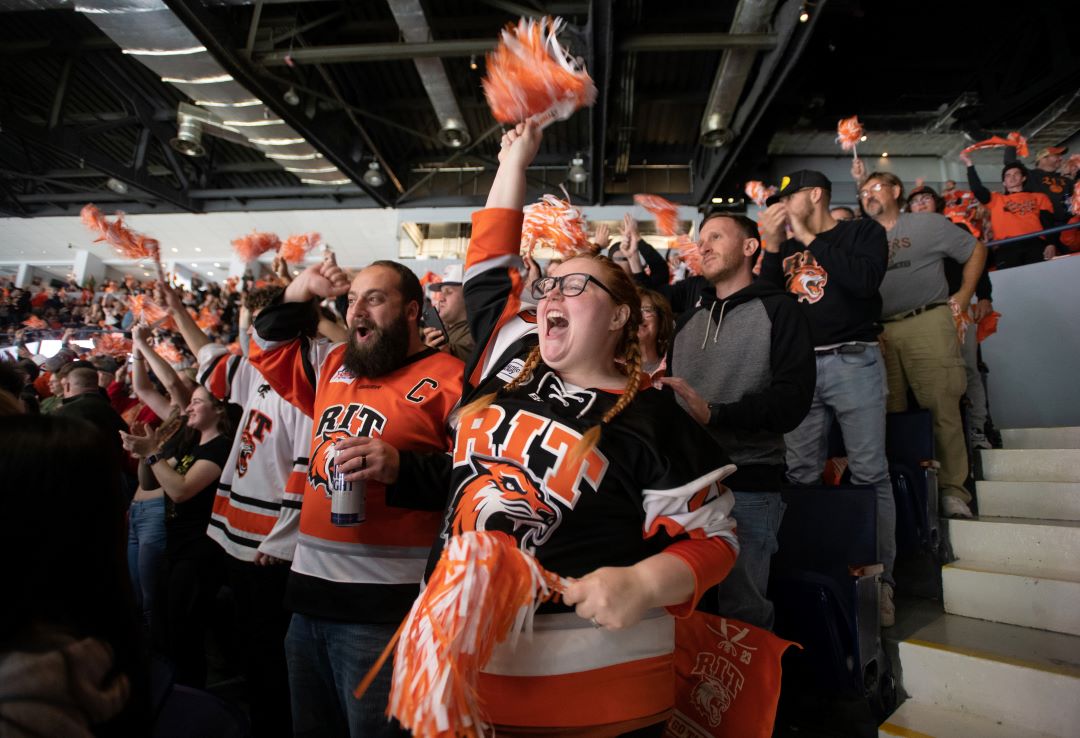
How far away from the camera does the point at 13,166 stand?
1049 cm

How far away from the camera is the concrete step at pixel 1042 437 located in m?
3.72

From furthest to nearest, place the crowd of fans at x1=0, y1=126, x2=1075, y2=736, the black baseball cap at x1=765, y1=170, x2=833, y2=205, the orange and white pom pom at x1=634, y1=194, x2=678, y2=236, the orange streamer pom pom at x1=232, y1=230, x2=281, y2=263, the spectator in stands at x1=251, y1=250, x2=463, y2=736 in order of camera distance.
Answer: the orange streamer pom pom at x1=232, y1=230, x2=281, y2=263, the orange and white pom pom at x1=634, y1=194, x2=678, y2=236, the black baseball cap at x1=765, y1=170, x2=833, y2=205, the spectator in stands at x1=251, y1=250, x2=463, y2=736, the crowd of fans at x1=0, y1=126, x2=1075, y2=736

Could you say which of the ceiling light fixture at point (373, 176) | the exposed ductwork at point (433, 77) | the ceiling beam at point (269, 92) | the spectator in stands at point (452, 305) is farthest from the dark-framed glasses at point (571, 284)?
the ceiling light fixture at point (373, 176)

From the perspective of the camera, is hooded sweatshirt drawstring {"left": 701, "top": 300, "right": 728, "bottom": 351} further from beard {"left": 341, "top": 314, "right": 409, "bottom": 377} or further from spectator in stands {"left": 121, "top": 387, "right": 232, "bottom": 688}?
spectator in stands {"left": 121, "top": 387, "right": 232, "bottom": 688}

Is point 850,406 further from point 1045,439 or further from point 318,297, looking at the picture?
point 318,297

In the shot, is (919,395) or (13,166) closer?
(919,395)

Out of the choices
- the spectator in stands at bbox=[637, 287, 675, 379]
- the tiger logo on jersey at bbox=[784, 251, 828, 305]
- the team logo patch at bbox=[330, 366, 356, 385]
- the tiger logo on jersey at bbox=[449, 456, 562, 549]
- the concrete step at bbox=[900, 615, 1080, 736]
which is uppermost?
the tiger logo on jersey at bbox=[784, 251, 828, 305]

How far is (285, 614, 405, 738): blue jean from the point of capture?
63.4 inches

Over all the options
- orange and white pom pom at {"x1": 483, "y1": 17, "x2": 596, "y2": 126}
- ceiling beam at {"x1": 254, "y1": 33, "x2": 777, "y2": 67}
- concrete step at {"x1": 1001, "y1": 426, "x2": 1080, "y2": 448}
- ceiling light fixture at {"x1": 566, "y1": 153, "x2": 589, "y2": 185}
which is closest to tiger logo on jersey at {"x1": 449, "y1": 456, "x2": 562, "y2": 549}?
orange and white pom pom at {"x1": 483, "y1": 17, "x2": 596, "y2": 126}

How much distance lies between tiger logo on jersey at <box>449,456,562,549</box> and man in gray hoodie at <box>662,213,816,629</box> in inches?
30.0

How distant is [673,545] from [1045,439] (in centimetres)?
409

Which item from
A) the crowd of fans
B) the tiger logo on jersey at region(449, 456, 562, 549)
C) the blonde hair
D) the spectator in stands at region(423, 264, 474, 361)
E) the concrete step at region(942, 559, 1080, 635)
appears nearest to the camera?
the crowd of fans

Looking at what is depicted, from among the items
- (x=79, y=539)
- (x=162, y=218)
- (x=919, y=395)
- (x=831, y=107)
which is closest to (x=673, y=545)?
(x=79, y=539)

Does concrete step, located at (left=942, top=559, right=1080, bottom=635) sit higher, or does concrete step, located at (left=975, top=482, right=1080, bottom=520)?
concrete step, located at (left=975, top=482, right=1080, bottom=520)
